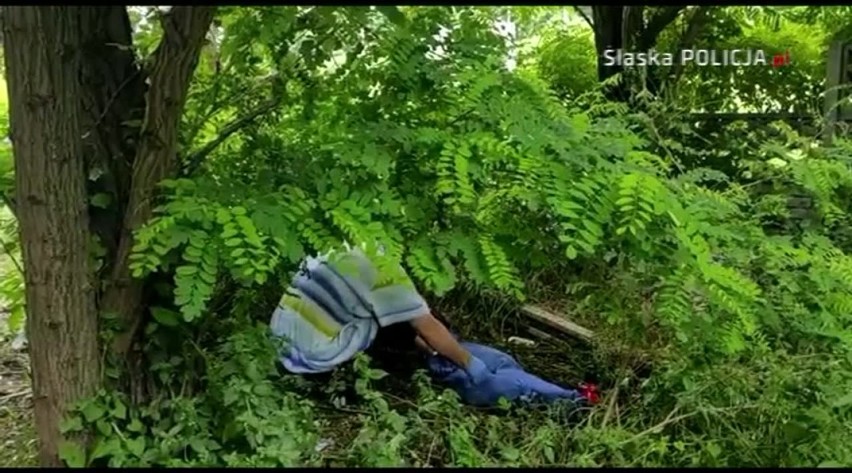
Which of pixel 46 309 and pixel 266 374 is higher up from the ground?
pixel 46 309

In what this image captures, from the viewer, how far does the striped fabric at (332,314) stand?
278 cm

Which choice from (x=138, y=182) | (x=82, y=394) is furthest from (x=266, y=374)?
(x=138, y=182)

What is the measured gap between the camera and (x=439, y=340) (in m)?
2.83

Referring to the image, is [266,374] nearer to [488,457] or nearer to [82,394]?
[82,394]

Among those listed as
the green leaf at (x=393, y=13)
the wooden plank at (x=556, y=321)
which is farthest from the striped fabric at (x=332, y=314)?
the green leaf at (x=393, y=13)

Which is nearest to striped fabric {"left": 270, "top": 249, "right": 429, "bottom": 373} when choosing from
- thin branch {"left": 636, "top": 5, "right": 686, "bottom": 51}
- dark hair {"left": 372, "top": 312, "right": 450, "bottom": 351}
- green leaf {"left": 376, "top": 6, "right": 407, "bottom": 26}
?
dark hair {"left": 372, "top": 312, "right": 450, "bottom": 351}

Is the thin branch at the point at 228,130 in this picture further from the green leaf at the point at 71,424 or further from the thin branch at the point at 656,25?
the thin branch at the point at 656,25

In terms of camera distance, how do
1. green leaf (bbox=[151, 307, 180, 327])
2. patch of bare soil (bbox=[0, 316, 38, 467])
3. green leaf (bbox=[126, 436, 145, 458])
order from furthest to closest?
patch of bare soil (bbox=[0, 316, 38, 467]), green leaf (bbox=[151, 307, 180, 327]), green leaf (bbox=[126, 436, 145, 458])

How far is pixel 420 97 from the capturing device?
2316 mm

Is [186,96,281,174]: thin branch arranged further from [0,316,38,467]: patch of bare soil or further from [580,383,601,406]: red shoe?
[580,383,601,406]: red shoe

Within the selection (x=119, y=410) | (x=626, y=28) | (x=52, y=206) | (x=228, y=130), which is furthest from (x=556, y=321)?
(x=626, y=28)

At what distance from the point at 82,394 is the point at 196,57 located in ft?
2.89
